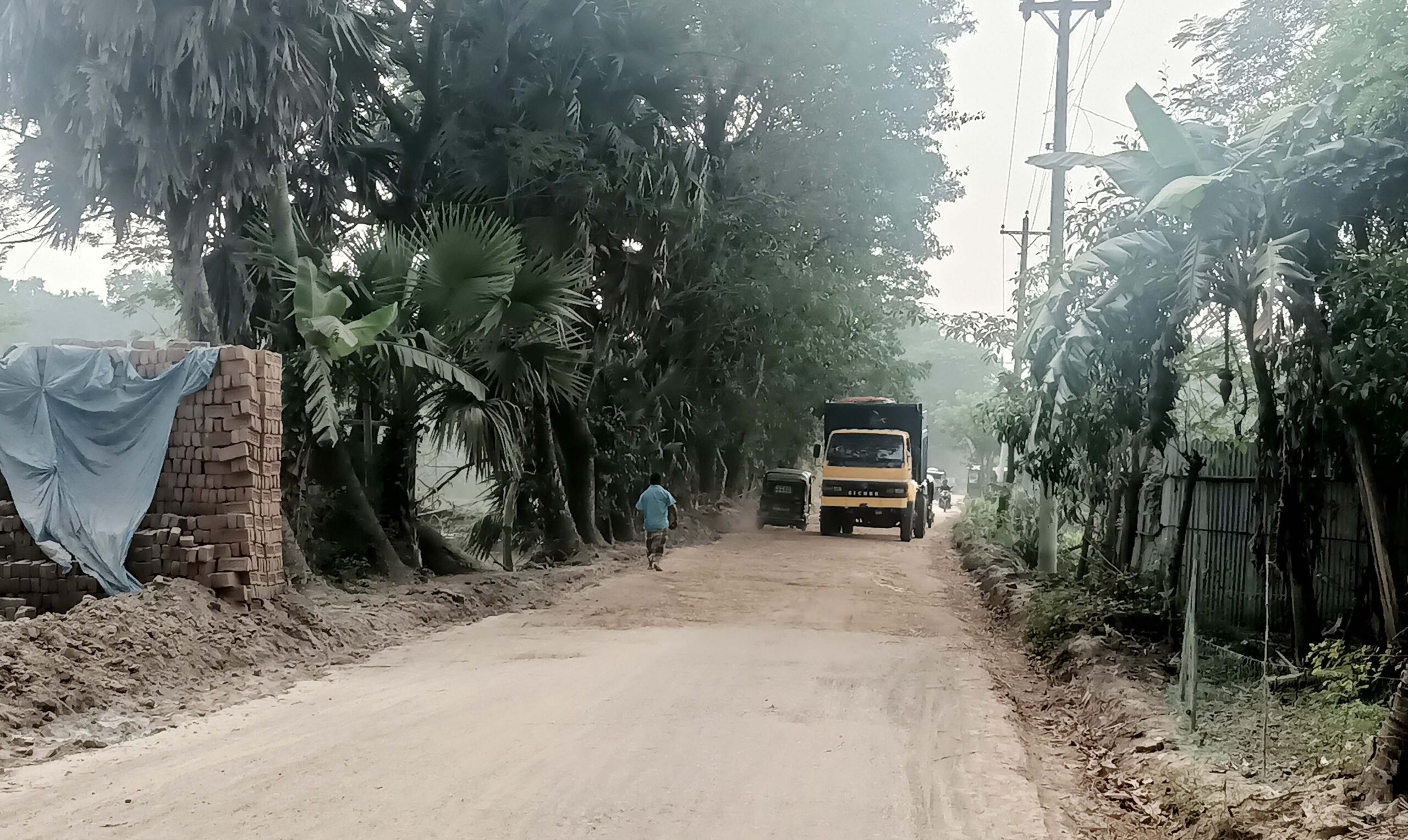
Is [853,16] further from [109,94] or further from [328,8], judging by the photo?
[109,94]

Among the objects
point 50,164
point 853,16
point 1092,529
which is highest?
point 853,16

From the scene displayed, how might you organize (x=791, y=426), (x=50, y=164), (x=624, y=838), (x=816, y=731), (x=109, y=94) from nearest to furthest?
(x=624, y=838), (x=816, y=731), (x=109, y=94), (x=50, y=164), (x=791, y=426)

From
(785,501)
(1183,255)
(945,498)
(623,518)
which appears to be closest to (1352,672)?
(1183,255)

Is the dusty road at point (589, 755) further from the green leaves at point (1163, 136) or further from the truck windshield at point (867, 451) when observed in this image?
the truck windshield at point (867, 451)

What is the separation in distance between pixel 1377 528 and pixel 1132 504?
543 centimetres

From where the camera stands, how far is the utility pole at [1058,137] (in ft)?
59.3

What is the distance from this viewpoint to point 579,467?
24406 millimetres

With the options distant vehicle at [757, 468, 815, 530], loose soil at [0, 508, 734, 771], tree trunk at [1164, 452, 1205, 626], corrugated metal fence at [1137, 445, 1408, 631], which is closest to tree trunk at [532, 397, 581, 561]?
loose soil at [0, 508, 734, 771]

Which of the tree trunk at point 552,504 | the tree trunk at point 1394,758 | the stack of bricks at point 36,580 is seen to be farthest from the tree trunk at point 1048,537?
the stack of bricks at point 36,580

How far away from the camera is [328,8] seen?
14.2m

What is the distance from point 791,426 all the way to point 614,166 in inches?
863

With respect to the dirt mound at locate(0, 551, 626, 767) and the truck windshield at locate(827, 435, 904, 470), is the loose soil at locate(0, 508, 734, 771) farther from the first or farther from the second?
the truck windshield at locate(827, 435, 904, 470)

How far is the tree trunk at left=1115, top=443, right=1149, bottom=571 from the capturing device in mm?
14430

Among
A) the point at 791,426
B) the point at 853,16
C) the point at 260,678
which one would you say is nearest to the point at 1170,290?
the point at 260,678
